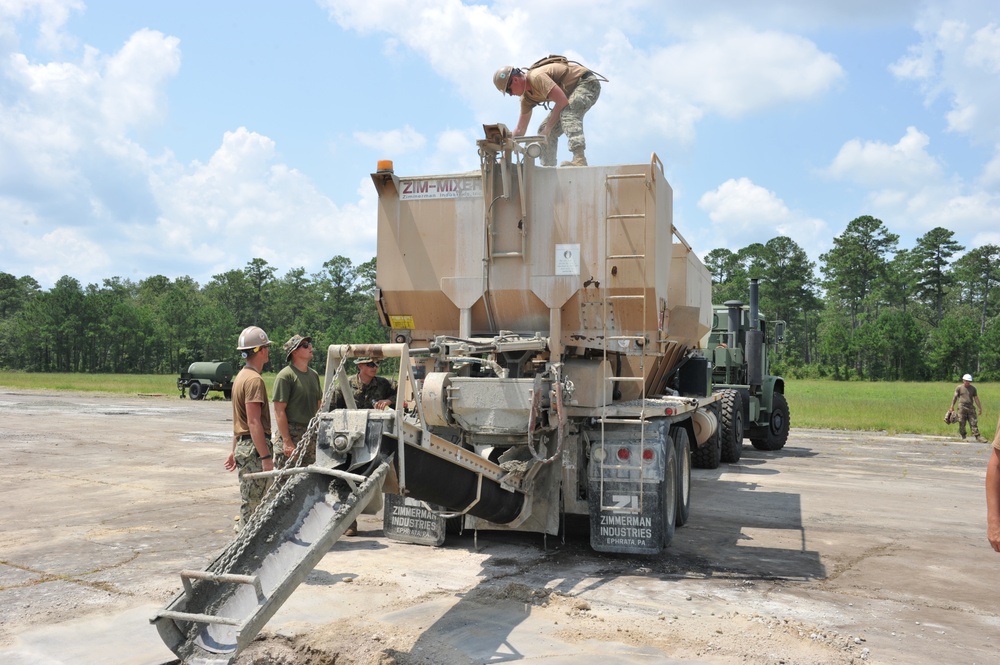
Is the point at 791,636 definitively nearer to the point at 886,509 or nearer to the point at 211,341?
the point at 886,509

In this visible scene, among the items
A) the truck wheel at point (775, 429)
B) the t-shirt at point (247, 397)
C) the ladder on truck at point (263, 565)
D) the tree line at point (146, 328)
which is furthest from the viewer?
the tree line at point (146, 328)

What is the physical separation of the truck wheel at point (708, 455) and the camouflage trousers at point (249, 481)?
894 cm

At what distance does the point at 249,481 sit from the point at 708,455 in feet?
31.1

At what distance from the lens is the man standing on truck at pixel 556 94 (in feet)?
28.5

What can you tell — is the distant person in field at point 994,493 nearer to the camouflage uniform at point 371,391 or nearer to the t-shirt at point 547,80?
the camouflage uniform at point 371,391

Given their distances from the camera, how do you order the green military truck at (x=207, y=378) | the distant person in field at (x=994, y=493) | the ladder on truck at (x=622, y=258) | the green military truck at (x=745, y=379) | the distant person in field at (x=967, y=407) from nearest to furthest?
the distant person in field at (x=994, y=493) → the ladder on truck at (x=622, y=258) → the green military truck at (x=745, y=379) → the distant person in field at (x=967, y=407) → the green military truck at (x=207, y=378)

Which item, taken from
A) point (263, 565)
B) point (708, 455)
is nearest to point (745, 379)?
point (708, 455)

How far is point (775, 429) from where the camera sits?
1762cm

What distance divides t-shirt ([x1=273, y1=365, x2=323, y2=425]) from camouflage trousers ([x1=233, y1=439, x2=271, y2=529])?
0.35 m

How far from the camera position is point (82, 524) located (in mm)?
8758

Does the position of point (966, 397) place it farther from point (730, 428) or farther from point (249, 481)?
point (249, 481)

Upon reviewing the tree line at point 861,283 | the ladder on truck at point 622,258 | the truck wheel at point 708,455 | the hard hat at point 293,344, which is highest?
the tree line at point 861,283

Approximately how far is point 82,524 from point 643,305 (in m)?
6.30

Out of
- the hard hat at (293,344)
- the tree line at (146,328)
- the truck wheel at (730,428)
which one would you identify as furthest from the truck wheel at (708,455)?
the tree line at (146,328)
